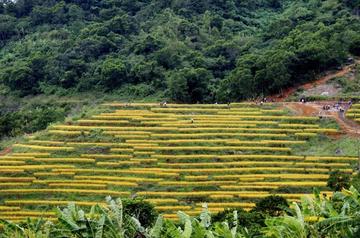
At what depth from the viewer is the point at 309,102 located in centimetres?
4016

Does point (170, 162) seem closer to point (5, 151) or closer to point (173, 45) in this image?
point (5, 151)

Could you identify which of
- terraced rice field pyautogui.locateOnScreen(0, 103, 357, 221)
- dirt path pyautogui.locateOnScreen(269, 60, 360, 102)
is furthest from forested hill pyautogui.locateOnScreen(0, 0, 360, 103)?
terraced rice field pyautogui.locateOnScreen(0, 103, 357, 221)

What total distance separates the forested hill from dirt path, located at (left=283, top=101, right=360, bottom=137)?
4248 millimetres

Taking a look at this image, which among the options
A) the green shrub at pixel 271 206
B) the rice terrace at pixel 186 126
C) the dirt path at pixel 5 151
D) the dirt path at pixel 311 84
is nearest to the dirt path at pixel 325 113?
the rice terrace at pixel 186 126

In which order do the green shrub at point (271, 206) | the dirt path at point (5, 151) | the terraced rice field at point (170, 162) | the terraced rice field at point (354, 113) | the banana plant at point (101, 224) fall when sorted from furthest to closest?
the dirt path at point (5, 151) → the terraced rice field at point (354, 113) → the terraced rice field at point (170, 162) → the green shrub at point (271, 206) → the banana plant at point (101, 224)

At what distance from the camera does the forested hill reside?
45241mm

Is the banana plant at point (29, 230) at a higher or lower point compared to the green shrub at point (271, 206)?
higher

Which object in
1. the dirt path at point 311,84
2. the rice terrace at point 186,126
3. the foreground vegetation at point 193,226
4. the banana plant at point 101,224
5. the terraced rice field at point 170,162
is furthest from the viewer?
the dirt path at point 311,84

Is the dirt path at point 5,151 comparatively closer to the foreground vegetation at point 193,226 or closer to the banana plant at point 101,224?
the foreground vegetation at point 193,226

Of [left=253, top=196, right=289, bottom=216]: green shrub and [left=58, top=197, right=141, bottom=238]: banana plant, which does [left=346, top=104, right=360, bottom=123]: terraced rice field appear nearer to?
[left=253, top=196, right=289, bottom=216]: green shrub

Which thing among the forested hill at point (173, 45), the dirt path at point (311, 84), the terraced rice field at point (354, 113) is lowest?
the terraced rice field at point (354, 113)

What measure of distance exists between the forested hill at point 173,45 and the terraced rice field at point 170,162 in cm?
741

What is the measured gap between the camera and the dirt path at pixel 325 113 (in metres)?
35.0

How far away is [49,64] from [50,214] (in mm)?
30929
